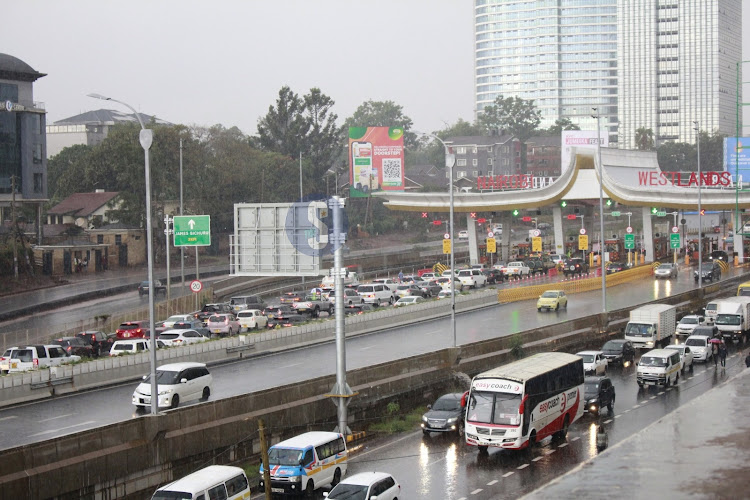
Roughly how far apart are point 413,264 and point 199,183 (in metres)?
21.8

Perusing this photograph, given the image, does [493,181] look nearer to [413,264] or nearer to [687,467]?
[413,264]

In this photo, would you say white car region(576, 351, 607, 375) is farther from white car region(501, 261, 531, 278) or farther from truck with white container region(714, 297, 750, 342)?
white car region(501, 261, 531, 278)

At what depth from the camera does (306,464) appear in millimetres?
23469

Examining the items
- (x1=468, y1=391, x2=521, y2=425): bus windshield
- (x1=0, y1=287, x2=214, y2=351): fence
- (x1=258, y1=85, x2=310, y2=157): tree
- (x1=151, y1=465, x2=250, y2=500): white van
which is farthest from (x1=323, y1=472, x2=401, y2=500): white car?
(x1=258, y1=85, x2=310, y2=157): tree

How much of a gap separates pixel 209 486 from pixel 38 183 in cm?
6327

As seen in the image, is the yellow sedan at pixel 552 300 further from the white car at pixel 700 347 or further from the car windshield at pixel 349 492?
the car windshield at pixel 349 492

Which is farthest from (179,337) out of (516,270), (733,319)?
(516,270)

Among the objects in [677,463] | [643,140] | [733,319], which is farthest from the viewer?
[643,140]

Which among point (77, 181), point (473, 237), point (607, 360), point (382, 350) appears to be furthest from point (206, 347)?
point (77, 181)

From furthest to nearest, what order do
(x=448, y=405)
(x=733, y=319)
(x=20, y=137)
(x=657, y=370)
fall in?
(x=20, y=137), (x=733, y=319), (x=657, y=370), (x=448, y=405)

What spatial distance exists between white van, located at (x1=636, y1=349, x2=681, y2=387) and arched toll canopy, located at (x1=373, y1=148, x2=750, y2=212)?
132 ft

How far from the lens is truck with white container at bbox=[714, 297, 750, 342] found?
48438mm

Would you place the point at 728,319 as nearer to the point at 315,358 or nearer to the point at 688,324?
the point at 688,324

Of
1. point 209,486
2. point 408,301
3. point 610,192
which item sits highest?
point 610,192
